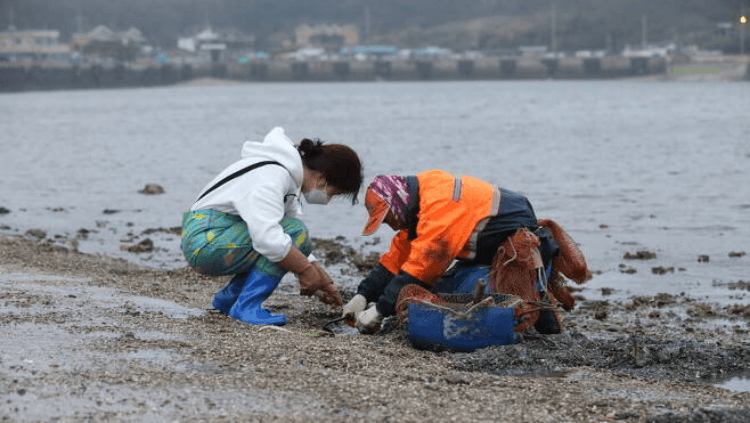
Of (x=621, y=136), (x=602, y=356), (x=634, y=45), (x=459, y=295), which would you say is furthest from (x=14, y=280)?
(x=634, y=45)

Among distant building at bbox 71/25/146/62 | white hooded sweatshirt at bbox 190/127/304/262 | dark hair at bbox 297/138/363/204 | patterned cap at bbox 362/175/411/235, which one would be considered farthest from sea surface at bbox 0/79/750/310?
distant building at bbox 71/25/146/62

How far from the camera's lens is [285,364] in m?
5.32

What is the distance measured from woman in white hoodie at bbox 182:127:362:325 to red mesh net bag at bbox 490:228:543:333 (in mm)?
860

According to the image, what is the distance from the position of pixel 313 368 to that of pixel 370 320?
4.07ft

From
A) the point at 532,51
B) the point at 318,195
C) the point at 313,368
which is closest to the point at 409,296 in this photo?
the point at 318,195

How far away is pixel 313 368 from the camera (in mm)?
5297

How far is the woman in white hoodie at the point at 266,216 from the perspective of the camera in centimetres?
625

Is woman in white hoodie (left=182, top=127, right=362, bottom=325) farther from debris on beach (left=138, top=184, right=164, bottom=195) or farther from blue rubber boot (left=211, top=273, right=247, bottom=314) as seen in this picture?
debris on beach (left=138, top=184, right=164, bottom=195)

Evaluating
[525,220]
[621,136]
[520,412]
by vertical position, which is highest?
[525,220]

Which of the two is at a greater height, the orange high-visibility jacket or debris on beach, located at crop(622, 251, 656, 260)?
the orange high-visibility jacket

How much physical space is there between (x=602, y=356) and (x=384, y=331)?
124 cm

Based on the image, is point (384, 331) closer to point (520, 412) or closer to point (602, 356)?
point (602, 356)

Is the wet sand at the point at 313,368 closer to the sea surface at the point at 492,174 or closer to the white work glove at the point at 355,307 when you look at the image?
the white work glove at the point at 355,307

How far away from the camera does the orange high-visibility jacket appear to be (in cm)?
616
